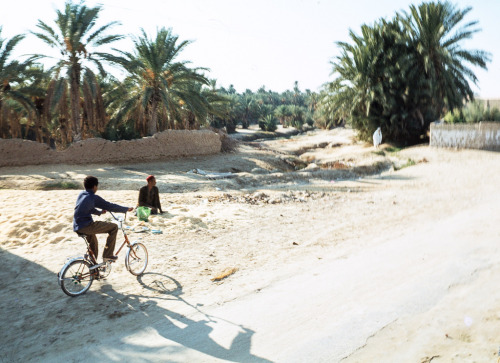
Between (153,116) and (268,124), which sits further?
(268,124)

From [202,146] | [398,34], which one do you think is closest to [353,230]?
[202,146]

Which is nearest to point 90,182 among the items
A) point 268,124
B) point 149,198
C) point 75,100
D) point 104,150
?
point 149,198

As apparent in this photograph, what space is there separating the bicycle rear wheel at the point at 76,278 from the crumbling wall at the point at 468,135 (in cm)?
1960

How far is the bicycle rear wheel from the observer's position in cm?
476

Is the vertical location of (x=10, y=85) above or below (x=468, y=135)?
above

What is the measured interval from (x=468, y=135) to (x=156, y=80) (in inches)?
634

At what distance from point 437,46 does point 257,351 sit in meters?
24.4

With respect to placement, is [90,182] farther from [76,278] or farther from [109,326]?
[109,326]

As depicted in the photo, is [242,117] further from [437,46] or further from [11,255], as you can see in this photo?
[11,255]

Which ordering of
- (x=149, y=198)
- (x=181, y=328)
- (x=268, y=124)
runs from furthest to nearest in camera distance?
1. (x=268, y=124)
2. (x=149, y=198)
3. (x=181, y=328)

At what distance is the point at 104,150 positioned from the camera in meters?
16.1

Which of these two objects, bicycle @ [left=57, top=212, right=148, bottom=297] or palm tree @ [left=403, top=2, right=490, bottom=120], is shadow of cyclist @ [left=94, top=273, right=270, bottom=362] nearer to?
bicycle @ [left=57, top=212, right=148, bottom=297]

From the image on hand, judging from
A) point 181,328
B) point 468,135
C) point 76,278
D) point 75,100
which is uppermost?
point 75,100

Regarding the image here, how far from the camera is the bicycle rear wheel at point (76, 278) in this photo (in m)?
4.76
